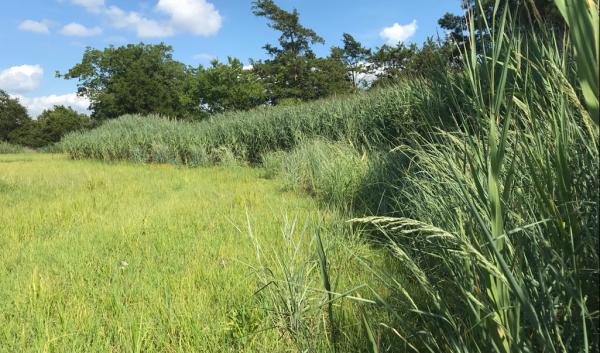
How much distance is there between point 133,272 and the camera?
9.61 ft

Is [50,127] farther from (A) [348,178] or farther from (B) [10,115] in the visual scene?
(A) [348,178]

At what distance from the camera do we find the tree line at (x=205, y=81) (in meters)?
35.2

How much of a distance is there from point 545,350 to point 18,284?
313 centimetres

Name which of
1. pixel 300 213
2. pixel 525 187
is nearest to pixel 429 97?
pixel 300 213

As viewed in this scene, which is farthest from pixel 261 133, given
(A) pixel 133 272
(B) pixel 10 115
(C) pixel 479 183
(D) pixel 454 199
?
(B) pixel 10 115

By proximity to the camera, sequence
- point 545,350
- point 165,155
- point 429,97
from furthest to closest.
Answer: point 165,155 → point 429,97 → point 545,350

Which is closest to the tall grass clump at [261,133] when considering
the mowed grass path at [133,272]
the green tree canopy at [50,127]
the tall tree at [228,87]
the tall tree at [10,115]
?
the mowed grass path at [133,272]

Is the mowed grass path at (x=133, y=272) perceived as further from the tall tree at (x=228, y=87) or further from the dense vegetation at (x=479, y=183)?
the tall tree at (x=228, y=87)

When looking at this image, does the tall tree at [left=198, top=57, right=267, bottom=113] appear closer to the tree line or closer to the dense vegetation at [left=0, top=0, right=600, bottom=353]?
the tree line

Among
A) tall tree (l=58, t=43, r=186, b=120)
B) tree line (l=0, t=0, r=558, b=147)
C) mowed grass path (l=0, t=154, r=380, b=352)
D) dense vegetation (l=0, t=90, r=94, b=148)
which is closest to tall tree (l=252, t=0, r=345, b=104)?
tree line (l=0, t=0, r=558, b=147)

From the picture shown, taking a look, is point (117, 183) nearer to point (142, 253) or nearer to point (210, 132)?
point (142, 253)

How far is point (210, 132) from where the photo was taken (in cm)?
1305

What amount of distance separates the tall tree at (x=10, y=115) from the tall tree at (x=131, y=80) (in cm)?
1122

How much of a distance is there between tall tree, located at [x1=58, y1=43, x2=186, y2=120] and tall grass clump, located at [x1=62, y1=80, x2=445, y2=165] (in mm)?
24301
